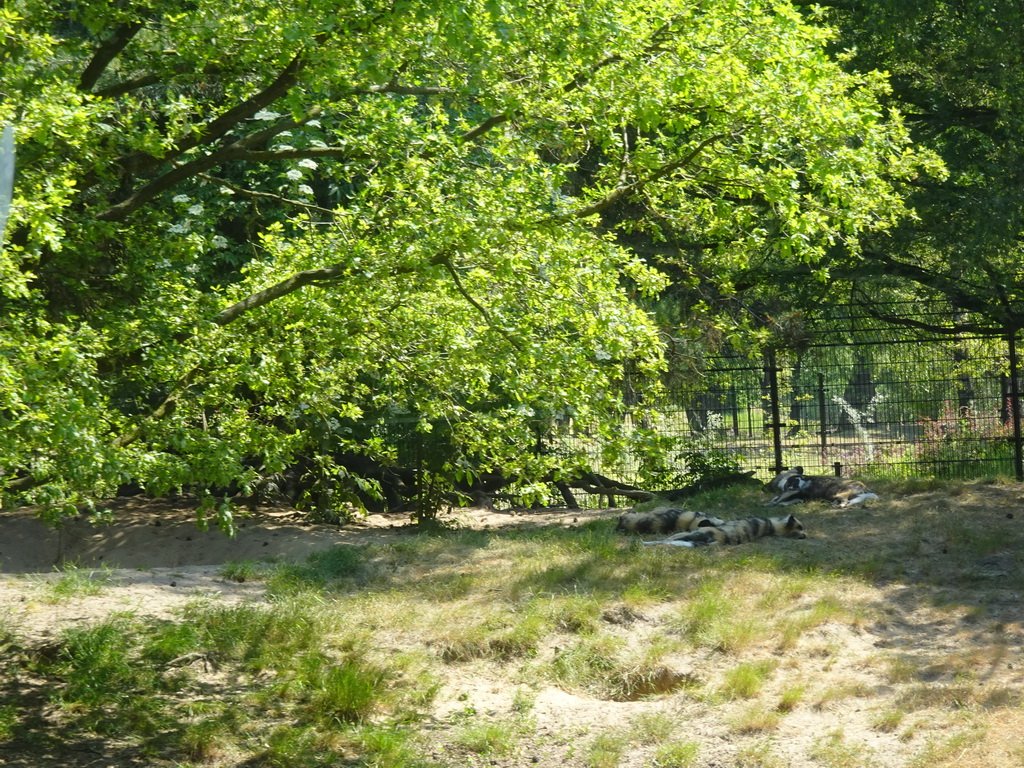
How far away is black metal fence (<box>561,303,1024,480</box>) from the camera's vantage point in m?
14.6

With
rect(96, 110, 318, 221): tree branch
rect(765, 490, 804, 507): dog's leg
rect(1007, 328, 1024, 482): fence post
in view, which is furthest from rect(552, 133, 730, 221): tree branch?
rect(1007, 328, 1024, 482): fence post

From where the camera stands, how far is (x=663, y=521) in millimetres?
10398

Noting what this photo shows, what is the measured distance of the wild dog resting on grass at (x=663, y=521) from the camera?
10203 millimetres

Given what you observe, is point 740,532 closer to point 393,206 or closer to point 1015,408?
point 393,206

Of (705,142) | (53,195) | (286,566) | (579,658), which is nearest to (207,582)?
(286,566)

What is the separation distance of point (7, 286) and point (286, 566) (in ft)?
16.2

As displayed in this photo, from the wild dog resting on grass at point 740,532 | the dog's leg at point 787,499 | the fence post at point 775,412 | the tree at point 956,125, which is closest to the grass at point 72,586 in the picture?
the wild dog resting on grass at point 740,532

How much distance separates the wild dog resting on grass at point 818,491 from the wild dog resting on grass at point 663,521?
1.62 meters

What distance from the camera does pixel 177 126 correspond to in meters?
6.32

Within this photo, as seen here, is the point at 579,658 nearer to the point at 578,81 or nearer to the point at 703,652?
the point at 703,652

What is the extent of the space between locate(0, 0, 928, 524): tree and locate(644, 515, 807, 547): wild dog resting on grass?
10.2 feet

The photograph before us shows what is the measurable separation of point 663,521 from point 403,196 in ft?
18.1

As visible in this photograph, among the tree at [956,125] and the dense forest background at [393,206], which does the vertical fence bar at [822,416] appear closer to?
the tree at [956,125]

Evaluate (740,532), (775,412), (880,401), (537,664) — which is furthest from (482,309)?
(880,401)
